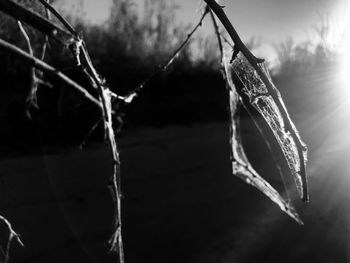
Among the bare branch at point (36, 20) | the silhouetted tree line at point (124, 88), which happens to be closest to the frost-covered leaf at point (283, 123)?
the bare branch at point (36, 20)

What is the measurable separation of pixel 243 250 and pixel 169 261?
649 millimetres

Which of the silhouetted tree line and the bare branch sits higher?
the silhouetted tree line

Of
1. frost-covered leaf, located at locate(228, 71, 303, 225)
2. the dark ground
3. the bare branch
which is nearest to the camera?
the bare branch

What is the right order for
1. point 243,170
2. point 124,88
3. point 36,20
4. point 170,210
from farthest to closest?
1. point 124,88
2. point 170,210
3. point 243,170
4. point 36,20

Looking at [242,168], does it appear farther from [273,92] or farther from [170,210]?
[170,210]

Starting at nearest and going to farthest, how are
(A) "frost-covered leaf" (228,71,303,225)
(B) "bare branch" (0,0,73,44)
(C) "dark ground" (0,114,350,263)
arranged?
(B) "bare branch" (0,0,73,44), (A) "frost-covered leaf" (228,71,303,225), (C) "dark ground" (0,114,350,263)

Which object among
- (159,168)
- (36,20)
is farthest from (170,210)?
(36,20)

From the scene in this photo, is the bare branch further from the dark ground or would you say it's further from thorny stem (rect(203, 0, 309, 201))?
the dark ground

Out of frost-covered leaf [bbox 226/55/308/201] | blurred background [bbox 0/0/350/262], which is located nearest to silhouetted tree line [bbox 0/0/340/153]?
blurred background [bbox 0/0/350/262]

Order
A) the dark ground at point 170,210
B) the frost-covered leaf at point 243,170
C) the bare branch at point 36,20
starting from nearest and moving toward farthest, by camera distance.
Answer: the bare branch at point 36,20 → the frost-covered leaf at point 243,170 → the dark ground at point 170,210

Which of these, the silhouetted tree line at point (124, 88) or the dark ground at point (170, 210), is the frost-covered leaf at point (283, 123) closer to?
the dark ground at point (170, 210)

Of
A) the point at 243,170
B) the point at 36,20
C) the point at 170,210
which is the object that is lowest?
the point at 243,170

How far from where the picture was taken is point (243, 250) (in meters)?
4.12

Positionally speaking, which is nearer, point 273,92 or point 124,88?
point 273,92
